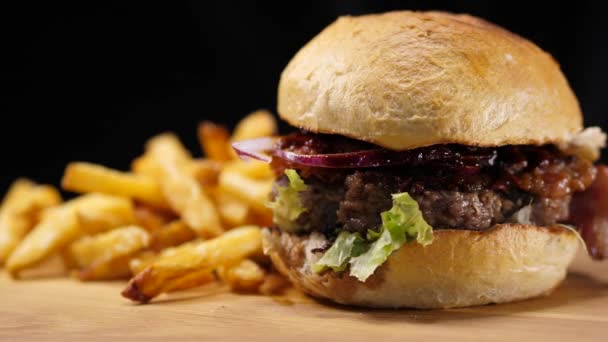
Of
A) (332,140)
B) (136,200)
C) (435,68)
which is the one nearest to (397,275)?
(332,140)

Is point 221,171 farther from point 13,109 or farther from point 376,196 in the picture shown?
point 13,109

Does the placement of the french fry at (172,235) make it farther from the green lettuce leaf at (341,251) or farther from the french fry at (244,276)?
the green lettuce leaf at (341,251)

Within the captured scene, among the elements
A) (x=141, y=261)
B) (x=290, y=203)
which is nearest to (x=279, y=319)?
(x=290, y=203)

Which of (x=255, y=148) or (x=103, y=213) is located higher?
(x=255, y=148)

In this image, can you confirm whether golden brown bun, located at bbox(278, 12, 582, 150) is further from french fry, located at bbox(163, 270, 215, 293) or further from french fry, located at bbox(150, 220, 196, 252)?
french fry, located at bbox(150, 220, 196, 252)

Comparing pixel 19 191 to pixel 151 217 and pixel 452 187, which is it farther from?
pixel 452 187

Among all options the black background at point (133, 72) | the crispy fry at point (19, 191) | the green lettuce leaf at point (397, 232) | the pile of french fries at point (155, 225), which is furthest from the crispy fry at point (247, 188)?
the black background at point (133, 72)
